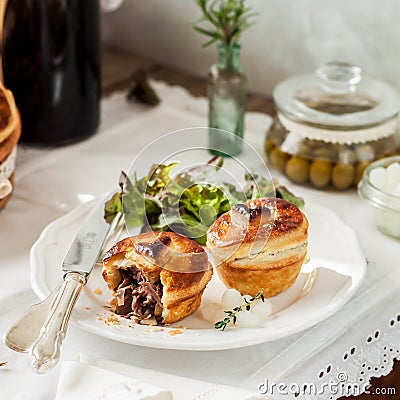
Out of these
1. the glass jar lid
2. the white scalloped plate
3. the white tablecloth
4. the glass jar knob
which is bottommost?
the white tablecloth

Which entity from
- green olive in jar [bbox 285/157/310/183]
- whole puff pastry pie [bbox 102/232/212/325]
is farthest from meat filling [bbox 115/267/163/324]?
green olive in jar [bbox 285/157/310/183]

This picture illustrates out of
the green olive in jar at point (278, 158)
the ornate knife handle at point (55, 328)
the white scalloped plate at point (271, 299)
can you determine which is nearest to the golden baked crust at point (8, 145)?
the white scalloped plate at point (271, 299)

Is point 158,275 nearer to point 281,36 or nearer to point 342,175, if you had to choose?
point 342,175

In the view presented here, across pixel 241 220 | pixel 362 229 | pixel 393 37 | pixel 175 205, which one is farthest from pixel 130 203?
pixel 393 37

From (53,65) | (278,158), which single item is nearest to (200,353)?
(278,158)

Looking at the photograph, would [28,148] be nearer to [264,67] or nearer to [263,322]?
[264,67]

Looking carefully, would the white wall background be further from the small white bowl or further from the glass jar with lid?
the small white bowl
